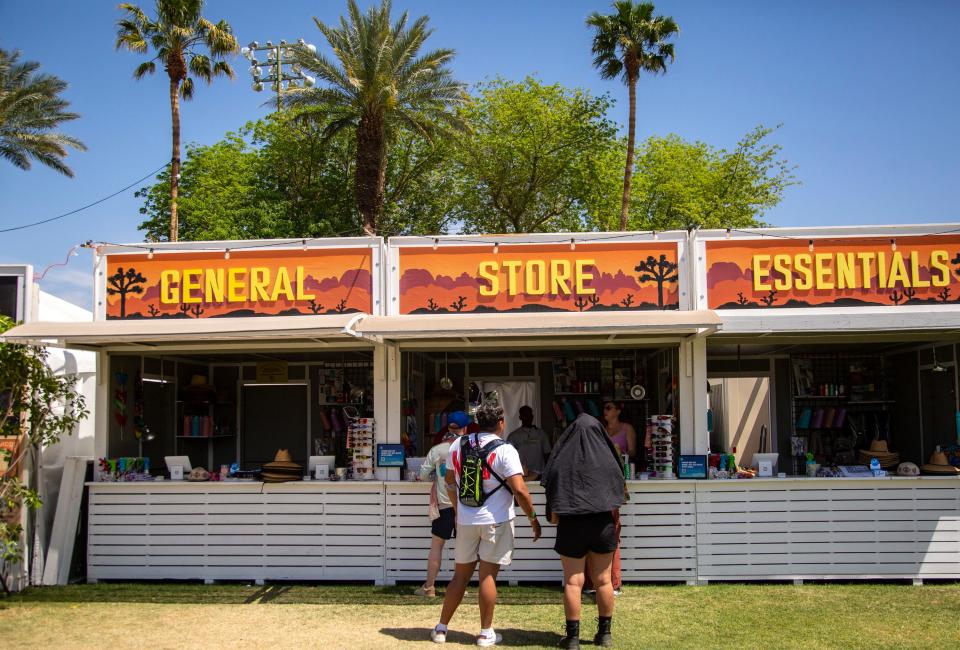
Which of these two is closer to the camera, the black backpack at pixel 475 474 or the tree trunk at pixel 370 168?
the black backpack at pixel 475 474

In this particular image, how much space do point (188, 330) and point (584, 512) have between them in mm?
4288

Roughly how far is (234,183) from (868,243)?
78.1ft

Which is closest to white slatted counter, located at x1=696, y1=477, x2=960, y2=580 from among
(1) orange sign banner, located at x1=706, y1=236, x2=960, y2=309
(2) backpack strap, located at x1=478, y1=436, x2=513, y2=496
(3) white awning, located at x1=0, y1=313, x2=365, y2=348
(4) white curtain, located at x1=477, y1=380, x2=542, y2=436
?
(1) orange sign banner, located at x1=706, y1=236, x2=960, y2=309

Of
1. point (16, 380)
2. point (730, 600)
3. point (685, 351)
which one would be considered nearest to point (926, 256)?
point (685, 351)

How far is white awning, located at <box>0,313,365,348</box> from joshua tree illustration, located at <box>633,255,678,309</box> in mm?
3007

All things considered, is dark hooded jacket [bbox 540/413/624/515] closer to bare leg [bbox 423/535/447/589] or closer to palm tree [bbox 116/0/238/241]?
bare leg [bbox 423/535/447/589]

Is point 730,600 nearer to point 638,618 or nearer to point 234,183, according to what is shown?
point 638,618

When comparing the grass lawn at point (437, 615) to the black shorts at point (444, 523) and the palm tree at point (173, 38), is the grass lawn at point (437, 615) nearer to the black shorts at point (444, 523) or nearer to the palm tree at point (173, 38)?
the black shorts at point (444, 523)

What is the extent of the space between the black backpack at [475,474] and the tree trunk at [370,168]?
15.2 m

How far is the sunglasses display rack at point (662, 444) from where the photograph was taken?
30.5 ft

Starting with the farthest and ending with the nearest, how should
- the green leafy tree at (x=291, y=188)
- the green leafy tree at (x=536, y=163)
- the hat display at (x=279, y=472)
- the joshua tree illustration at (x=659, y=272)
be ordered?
the green leafy tree at (x=536, y=163) < the green leafy tree at (x=291, y=188) < the joshua tree illustration at (x=659, y=272) < the hat display at (x=279, y=472)

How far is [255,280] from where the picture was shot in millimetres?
9727

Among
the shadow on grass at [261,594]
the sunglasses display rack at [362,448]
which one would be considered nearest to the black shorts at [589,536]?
the shadow on grass at [261,594]

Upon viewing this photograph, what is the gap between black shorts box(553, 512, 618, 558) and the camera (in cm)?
646
